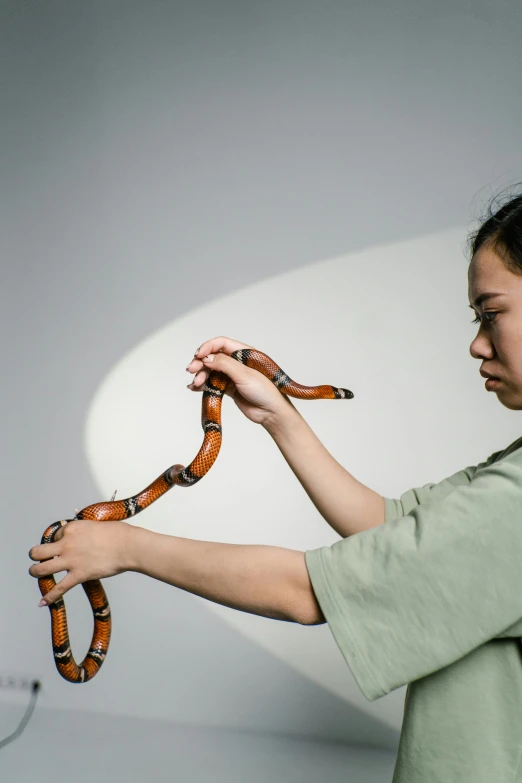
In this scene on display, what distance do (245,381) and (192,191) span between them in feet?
8.29

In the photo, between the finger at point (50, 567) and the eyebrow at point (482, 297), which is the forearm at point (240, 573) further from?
the eyebrow at point (482, 297)

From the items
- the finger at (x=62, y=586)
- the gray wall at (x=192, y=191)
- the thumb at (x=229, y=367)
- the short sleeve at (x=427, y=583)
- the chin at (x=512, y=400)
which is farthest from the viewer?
the gray wall at (x=192, y=191)

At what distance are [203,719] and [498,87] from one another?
157 inches

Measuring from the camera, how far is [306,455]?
190 cm

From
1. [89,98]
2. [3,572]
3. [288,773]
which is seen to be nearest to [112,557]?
[288,773]

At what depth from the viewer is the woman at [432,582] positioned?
1.12 m

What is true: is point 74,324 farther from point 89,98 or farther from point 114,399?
point 89,98

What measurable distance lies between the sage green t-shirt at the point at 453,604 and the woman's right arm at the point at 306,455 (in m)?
0.69

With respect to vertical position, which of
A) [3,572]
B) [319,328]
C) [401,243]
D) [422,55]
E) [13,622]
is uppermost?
[422,55]

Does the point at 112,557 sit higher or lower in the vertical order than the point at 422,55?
lower

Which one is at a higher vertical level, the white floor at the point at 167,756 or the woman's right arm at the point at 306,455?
the woman's right arm at the point at 306,455

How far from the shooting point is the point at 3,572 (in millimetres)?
4301

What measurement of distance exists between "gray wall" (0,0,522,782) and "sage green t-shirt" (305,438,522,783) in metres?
2.60

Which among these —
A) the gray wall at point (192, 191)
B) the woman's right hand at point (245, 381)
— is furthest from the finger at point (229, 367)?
the gray wall at point (192, 191)
